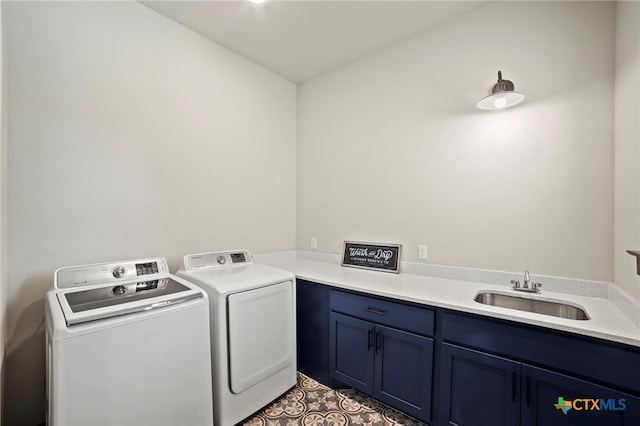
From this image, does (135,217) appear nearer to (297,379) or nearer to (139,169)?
(139,169)

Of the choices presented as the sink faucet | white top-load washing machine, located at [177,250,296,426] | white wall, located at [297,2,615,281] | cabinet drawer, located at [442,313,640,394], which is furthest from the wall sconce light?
white top-load washing machine, located at [177,250,296,426]

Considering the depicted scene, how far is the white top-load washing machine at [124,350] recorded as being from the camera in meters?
1.19

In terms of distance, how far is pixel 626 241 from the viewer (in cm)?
147

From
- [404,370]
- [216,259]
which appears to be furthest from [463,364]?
[216,259]

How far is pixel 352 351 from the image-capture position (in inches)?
80.2

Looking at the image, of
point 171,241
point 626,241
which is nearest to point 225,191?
point 171,241

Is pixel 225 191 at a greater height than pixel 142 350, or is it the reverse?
pixel 225 191

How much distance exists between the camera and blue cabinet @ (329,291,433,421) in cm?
172

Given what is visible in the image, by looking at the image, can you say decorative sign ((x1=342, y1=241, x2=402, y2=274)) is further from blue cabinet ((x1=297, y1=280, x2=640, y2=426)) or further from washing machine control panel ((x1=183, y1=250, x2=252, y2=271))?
washing machine control panel ((x1=183, y1=250, x2=252, y2=271))

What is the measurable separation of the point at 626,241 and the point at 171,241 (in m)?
2.86

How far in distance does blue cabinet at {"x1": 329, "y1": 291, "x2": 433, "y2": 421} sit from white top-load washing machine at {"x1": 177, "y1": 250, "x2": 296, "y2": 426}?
0.36m

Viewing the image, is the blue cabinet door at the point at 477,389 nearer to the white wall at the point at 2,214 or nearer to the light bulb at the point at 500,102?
the light bulb at the point at 500,102

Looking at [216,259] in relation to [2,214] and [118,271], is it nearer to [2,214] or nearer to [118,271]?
[118,271]

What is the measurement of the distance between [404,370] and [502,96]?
5.98 ft
